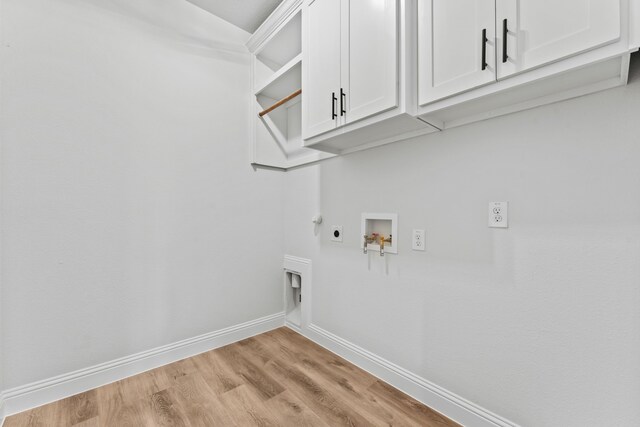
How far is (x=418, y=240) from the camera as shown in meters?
1.51

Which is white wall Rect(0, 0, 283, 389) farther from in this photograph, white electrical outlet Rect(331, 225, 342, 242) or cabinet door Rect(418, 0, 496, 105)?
cabinet door Rect(418, 0, 496, 105)

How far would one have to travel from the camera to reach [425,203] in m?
1.49

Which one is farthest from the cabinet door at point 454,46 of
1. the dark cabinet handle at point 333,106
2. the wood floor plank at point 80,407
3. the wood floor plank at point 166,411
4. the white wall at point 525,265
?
the wood floor plank at point 80,407

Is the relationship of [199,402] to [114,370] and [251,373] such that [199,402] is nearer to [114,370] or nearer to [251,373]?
[251,373]

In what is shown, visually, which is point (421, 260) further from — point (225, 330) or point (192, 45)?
point (192, 45)

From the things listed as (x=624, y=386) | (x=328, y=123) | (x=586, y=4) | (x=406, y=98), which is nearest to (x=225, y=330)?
(x=328, y=123)

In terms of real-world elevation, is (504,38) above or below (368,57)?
below

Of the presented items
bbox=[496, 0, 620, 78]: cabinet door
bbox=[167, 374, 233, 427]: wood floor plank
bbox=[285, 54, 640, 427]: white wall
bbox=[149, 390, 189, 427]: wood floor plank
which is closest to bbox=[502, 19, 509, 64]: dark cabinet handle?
bbox=[496, 0, 620, 78]: cabinet door

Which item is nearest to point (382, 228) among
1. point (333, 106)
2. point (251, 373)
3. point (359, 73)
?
point (333, 106)

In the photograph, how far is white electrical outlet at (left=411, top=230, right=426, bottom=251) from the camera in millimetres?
1496

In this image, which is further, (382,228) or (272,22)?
(272,22)

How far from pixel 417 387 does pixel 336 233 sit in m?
1.07

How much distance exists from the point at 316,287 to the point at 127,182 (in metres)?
1.55

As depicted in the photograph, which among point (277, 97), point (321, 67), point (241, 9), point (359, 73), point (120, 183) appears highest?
point (241, 9)
